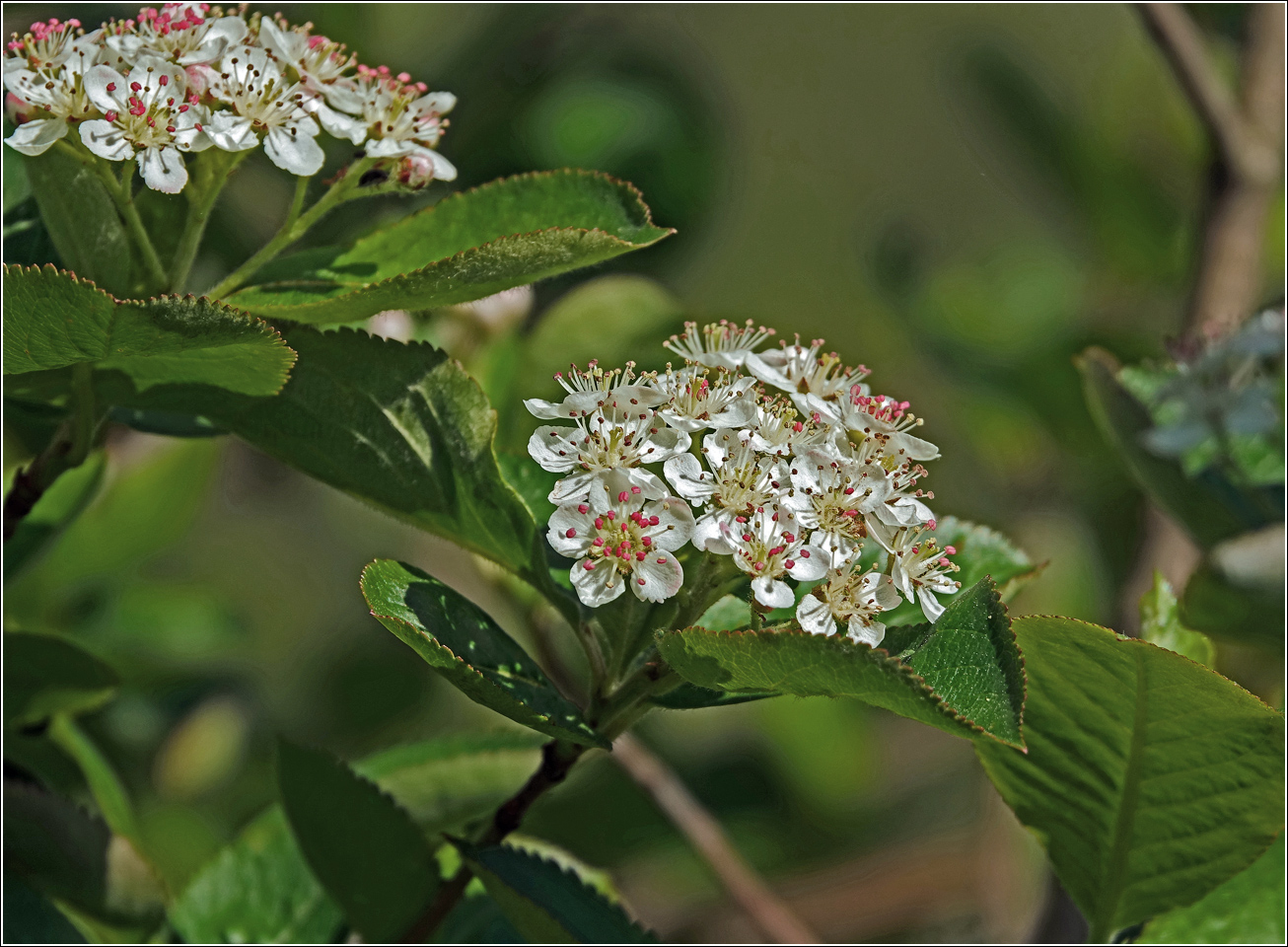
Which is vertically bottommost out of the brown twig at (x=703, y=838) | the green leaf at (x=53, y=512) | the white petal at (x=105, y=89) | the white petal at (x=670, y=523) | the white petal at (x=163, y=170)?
the brown twig at (x=703, y=838)

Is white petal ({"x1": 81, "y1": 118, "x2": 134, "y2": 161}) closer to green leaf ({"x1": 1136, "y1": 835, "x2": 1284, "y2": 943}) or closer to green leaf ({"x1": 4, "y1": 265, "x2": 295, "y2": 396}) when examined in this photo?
green leaf ({"x1": 4, "y1": 265, "x2": 295, "y2": 396})

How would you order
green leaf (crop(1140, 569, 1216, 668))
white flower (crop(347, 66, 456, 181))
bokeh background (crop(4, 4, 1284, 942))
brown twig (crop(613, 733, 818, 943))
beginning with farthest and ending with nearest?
bokeh background (crop(4, 4, 1284, 942)) → brown twig (crop(613, 733, 818, 943)) → green leaf (crop(1140, 569, 1216, 668)) → white flower (crop(347, 66, 456, 181))

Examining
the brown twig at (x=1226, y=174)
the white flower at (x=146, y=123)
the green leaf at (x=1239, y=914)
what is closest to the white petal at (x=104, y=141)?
the white flower at (x=146, y=123)

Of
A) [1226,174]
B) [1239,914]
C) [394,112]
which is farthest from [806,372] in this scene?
[1226,174]

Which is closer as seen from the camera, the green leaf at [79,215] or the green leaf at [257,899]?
the green leaf at [79,215]

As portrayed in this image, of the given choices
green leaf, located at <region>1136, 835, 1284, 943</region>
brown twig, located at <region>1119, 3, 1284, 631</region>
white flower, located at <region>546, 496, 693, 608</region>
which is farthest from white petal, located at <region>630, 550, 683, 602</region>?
brown twig, located at <region>1119, 3, 1284, 631</region>

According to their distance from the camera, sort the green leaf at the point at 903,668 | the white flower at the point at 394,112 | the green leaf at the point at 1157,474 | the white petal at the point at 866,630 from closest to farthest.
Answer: the green leaf at the point at 903,668, the white petal at the point at 866,630, the white flower at the point at 394,112, the green leaf at the point at 1157,474

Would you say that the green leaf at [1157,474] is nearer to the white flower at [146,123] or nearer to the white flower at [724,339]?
the white flower at [724,339]
